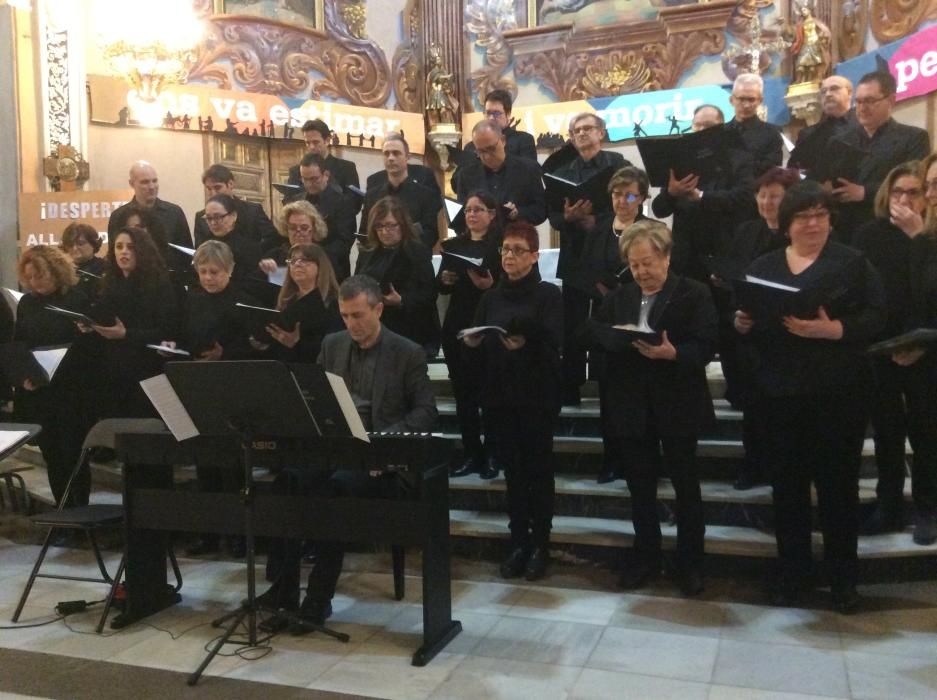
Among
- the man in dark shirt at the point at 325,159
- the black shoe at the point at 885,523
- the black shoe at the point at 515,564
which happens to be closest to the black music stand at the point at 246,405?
the black shoe at the point at 515,564

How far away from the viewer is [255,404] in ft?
10.4

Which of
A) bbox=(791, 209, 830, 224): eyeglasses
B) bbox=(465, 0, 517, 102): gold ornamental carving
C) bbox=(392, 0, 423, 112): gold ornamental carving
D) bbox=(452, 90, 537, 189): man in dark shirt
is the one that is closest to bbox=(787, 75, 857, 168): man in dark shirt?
bbox=(791, 209, 830, 224): eyeglasses

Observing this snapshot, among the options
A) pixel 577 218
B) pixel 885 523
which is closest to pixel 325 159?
pixel 577 218

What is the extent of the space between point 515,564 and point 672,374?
4.07 ft

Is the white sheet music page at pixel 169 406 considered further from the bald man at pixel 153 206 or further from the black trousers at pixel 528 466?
the bald man at pixel 153 206

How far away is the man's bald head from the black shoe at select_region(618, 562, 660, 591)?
411cm

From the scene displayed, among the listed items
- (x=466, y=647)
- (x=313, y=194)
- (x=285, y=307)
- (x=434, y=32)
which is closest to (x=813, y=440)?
(x=466, y=647)

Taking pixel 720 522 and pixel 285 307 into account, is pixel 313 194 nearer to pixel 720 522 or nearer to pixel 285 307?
pixel 285 307

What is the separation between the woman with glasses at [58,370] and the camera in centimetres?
492

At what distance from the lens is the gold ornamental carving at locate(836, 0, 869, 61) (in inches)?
341

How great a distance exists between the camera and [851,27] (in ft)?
28.9

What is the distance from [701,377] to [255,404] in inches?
76.8

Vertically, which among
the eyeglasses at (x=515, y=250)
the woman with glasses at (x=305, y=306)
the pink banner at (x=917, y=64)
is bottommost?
the woman with glasses at (x=305, y=306)

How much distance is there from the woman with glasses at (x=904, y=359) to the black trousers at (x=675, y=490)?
0.88m
